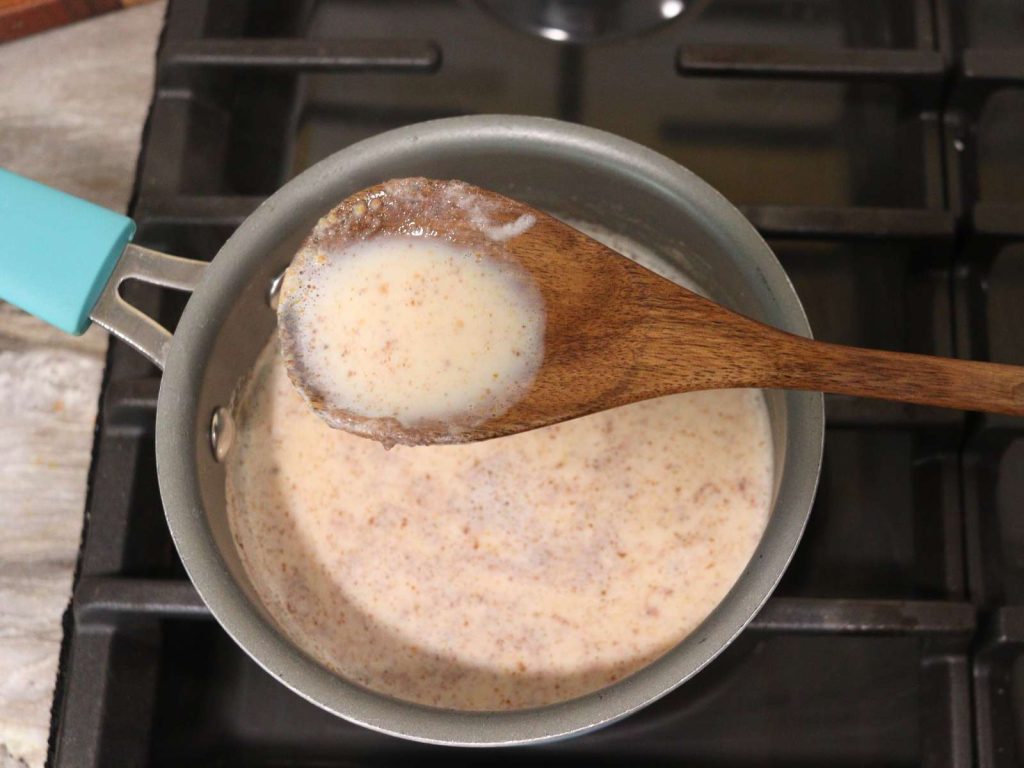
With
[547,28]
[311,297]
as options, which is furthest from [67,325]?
[547,28]

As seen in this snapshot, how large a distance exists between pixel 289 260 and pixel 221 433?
0.13m

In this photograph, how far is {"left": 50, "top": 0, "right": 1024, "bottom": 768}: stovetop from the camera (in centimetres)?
69

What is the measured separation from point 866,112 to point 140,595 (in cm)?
68

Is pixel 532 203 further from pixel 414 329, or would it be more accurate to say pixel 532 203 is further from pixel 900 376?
pixel 900 376

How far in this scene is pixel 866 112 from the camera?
2.83 ft

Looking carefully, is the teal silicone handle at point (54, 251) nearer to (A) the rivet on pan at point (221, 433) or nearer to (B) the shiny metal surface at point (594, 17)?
(A) the rivet on pan at point (221, 433)

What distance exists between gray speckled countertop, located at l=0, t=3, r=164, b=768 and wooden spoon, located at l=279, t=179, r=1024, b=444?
24 cm

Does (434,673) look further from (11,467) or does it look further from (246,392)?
(11,467)

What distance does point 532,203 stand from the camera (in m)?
0.82

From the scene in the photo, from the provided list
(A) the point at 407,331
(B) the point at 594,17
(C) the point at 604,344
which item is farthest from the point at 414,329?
(B) the point at 594,17

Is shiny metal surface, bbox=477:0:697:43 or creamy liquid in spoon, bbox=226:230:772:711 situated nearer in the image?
creamy liquid in spoon, bbox=226:230:772:711

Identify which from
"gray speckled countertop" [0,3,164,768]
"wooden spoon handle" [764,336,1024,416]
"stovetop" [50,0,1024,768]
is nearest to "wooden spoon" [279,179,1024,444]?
"wooden spoon handle" [764,336,1024,416]

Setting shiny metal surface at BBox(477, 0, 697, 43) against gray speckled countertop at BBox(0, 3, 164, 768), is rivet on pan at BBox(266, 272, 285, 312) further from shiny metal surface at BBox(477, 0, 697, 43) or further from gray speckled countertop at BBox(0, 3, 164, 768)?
shiny metal surface at BBox(477, 0, 697, 43)

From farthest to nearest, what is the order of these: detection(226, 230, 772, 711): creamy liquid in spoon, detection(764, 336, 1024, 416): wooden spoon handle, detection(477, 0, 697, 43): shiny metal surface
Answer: detection(477, 0, 697, 43): shiny metal surface < detection(226, 230, 772, 711): creamy liquid in spoon < detection(764, 336, 1024, 416): wooden spoon handle
